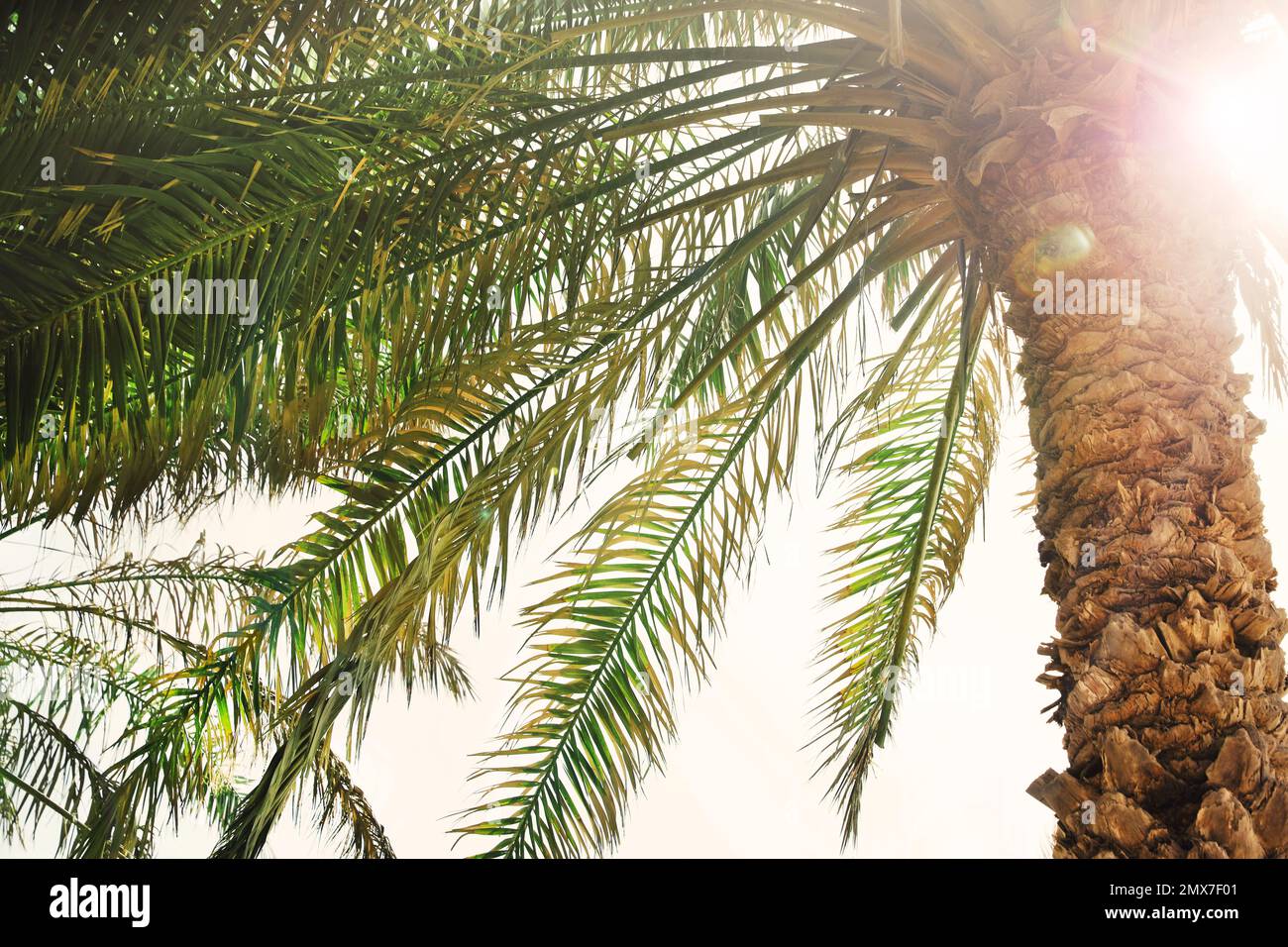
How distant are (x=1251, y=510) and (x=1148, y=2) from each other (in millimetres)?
1391

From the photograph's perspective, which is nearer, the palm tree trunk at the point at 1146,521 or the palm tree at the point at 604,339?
the palm tree trunk at the point at 1146,521

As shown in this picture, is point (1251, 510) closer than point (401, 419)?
Yes

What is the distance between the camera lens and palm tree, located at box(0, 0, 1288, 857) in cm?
278

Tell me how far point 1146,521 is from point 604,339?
1.89 meters

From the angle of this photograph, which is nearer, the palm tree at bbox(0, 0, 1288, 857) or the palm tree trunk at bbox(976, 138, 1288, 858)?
the palm tree trunk at bbox(976, 138, 1288, 858)

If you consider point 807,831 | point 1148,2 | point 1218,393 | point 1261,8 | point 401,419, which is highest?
point 1261,8

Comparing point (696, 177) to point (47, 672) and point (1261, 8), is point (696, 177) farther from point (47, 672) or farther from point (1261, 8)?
point (47, 672)

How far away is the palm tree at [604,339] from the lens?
2.78 m

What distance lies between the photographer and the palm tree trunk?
249cm

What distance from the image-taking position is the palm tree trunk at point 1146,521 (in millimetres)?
2490

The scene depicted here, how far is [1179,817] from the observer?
2.47 metres

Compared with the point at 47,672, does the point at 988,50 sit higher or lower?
higher
